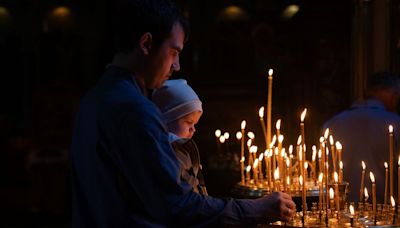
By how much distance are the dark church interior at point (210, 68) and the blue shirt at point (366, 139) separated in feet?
3.15

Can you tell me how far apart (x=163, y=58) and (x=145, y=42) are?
65 mm

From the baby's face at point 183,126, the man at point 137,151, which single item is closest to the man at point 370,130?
the baby's face at point 183,126

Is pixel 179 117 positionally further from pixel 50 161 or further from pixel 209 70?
pixel 209 70

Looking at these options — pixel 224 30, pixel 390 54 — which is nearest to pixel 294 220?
pixel 390 54

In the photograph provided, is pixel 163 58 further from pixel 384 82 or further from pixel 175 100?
pixel 384 82

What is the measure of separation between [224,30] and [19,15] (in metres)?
5.33

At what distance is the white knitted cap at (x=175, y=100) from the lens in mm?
2584

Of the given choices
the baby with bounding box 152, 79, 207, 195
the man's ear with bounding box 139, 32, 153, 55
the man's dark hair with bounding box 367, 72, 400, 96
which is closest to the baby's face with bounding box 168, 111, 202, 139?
the baby with bounding box 152, 79, 207, 195

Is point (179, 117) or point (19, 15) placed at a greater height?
point (19, 15)

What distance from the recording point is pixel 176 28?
1831mm

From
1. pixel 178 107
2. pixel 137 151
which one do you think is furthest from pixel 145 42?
pixel 178 107

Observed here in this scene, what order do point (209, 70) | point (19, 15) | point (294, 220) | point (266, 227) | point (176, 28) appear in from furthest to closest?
point (19, 15)
point (209, 70)
point (294, 220)
point (266, 227)
point (176, 28)

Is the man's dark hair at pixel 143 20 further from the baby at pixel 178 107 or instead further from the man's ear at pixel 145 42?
the baby at pixel 178 107

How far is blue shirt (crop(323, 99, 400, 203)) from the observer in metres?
4.14
